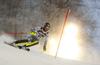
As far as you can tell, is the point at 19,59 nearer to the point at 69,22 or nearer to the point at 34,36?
the point at 34,36

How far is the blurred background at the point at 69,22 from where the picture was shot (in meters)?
4.59

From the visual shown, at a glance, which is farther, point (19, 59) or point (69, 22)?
point (69, 22)

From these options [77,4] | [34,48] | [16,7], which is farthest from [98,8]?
[16,7]

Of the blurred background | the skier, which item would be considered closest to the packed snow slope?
the skier

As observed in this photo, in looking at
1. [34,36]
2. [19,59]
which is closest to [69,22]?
[34,36]

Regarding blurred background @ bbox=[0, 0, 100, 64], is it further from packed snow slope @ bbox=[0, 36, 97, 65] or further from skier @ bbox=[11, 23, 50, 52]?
packed snow slope @ bbox=[0, 36, 97, 65]

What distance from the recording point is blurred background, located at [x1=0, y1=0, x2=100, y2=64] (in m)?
4.59

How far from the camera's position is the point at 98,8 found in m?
4.63

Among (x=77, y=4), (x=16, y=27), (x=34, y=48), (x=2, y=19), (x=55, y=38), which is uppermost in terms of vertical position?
(x=77, y=4)

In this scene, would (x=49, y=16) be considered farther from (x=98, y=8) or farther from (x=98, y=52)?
(x=98, y=52)

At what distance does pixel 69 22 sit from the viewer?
466 centimetres

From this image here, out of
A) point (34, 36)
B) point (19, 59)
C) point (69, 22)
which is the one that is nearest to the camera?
point (19, 59)

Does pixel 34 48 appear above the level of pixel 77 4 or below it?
below

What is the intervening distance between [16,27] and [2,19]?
915mm
